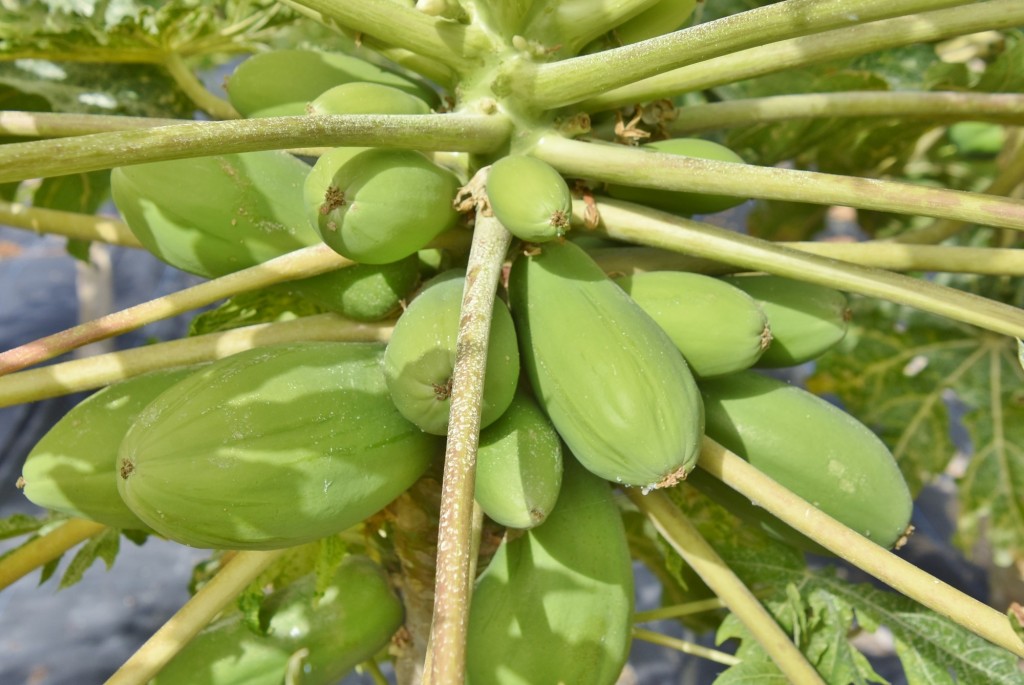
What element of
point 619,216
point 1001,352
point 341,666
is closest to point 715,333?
point 619,216

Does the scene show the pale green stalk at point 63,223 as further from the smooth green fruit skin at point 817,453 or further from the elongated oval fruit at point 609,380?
the smooth green fruit skin at point 817,453

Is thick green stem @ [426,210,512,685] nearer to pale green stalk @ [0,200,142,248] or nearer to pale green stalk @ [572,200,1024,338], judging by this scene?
pale green stalk @ [572,200,1024,338]

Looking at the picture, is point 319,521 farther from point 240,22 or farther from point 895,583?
point 240,22

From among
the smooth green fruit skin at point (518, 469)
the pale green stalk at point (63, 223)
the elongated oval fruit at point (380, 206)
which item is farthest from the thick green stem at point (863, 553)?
the pale green stalk at point (63, 223)

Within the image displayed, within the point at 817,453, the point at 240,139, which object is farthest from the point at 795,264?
the point at 240,139

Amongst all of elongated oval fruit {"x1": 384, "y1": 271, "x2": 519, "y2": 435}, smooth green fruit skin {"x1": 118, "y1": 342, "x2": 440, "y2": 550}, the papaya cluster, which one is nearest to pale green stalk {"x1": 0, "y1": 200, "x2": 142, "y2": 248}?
the papaya cluster

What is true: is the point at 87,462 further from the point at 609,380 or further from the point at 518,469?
the point at 609,380
